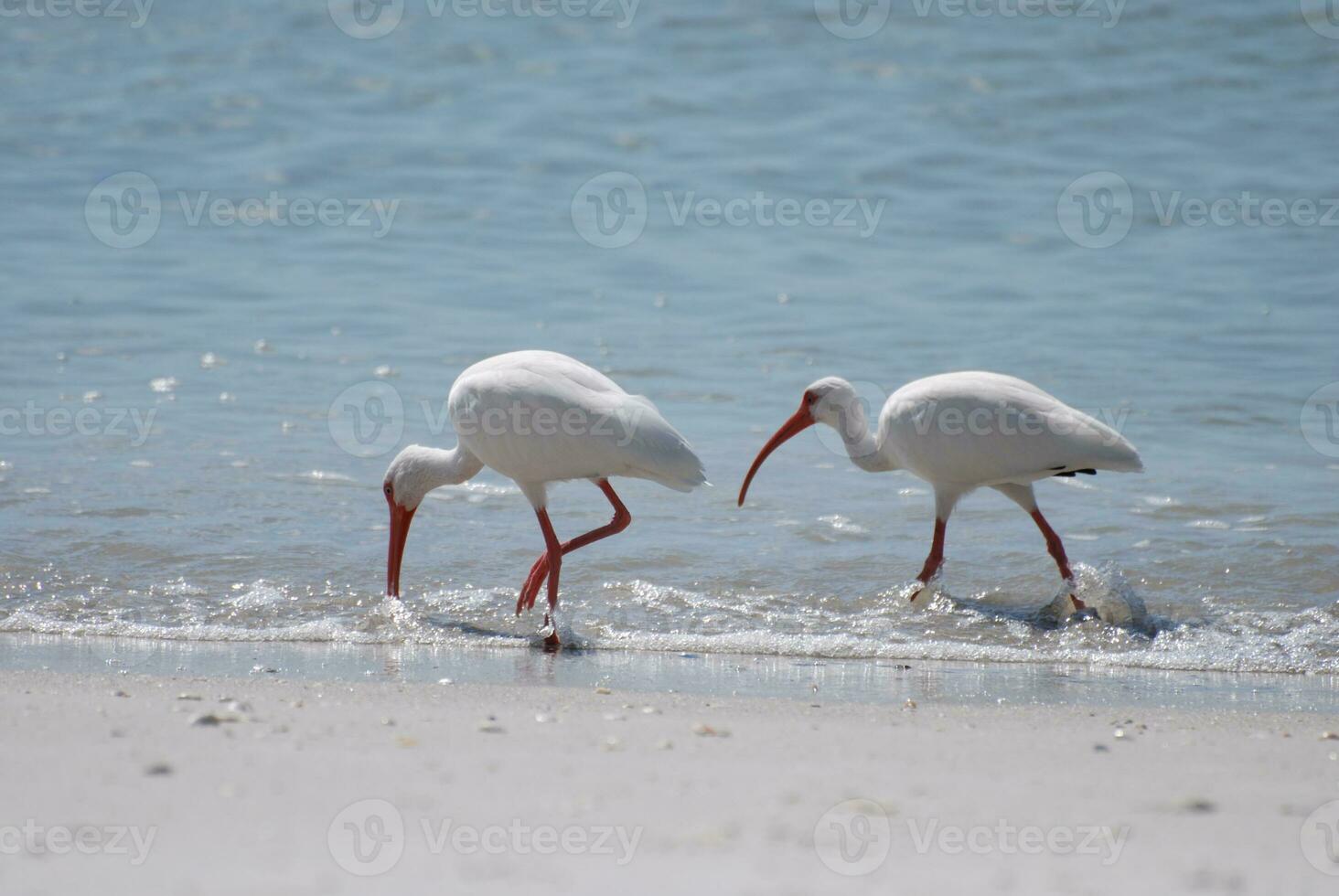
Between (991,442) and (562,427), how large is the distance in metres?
2.10

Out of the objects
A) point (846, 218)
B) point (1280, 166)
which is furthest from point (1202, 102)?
point (846, 218)

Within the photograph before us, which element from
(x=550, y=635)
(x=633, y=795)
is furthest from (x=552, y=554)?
(x=633, y=795)

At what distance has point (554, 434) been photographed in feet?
21.2

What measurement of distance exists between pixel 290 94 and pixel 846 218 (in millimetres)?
9976

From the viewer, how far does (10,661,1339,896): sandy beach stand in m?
3.09

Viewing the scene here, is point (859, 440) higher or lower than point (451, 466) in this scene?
higher

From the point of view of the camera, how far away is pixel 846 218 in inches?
722

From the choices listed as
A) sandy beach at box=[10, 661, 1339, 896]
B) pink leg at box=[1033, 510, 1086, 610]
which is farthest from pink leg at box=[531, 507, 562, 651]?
pink leg at box=[1033, 510, 1086, 610]

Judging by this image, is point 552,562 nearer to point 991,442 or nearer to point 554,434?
point 554,434

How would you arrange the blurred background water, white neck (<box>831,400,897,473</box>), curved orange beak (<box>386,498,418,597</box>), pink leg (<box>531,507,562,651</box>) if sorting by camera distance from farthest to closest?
1. white neck (<box>831,400,897,473</box>)
2. the blurred background water
3. curved orange beak (<box>386,498,418,597</box>)
4. pink leg (<box>531,507,562,651</box>)

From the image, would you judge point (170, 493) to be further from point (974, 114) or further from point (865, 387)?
point (974, 114)

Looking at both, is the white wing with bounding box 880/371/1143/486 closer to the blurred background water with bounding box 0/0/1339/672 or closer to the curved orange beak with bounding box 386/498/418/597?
the blurred background water with bounding box 0/0/1339/672

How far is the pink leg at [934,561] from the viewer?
23.2ft

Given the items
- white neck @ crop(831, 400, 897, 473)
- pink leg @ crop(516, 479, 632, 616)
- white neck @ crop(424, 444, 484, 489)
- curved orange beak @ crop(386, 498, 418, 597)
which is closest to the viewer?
pink leg @ crop(516, 479, 632, 616)
